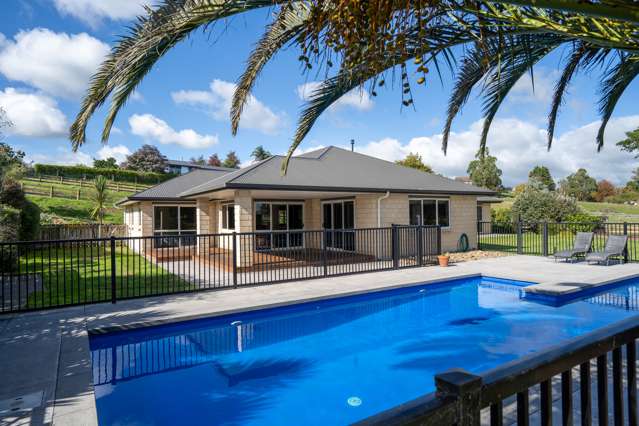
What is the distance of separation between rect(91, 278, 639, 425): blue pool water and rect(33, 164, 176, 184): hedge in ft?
141

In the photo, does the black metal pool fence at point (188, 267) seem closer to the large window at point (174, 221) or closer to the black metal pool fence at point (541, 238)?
the black metal pool fence at point (541, 238)

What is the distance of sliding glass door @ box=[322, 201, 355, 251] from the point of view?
55.8 feet

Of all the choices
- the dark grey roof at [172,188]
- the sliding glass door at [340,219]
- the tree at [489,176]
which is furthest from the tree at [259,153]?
the sliding glass door at [340,219]

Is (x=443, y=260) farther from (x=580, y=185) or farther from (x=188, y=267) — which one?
(x=580, y=185)

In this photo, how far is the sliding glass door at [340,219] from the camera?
55.8 feet

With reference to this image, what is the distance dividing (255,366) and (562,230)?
Result: 83.6 feet

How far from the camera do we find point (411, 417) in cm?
111

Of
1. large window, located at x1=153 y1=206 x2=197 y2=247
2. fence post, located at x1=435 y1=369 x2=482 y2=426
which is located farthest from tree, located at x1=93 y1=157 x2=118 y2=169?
fence post, located at x1=435 y1=369 x2=482 y2=426

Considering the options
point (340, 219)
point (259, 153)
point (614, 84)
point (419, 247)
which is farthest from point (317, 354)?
point (259, 153)

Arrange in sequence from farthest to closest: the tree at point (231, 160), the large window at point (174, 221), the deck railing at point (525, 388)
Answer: the tree at point (231, 160)
the large window at point (174, 221)
the deck railing at point (525, 388)

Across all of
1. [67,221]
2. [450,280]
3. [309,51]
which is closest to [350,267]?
[450,280]

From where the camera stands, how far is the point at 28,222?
A: 16.7 metres

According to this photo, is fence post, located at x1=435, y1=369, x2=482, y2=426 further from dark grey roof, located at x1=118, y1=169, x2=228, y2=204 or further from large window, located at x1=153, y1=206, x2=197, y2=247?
large window, located at x1=153, y1=206, x2=197, y2=247

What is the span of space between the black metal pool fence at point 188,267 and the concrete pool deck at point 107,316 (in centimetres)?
66
